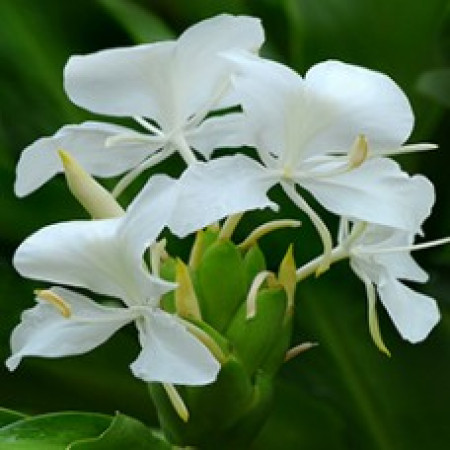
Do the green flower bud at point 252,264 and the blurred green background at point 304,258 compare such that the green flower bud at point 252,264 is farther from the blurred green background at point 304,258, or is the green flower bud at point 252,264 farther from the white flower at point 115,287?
the blurred green background at point 304,258

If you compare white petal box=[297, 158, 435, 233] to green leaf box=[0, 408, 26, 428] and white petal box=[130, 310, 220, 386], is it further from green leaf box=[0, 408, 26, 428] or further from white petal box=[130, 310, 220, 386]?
green leaf box=[0, 408, 26, 428]

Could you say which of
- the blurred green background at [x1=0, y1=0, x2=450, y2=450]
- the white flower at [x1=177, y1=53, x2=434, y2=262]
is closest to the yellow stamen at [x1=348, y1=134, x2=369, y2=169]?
the white flower at [x1=177, y1=53, x2=434, y2=262]

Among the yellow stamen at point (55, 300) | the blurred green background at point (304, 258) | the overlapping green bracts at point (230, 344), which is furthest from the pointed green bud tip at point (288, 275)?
the blurred green background at point (304, 258)

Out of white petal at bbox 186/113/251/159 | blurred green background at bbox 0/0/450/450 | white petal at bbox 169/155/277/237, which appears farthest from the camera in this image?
blurred green background at bbox 0/0/450/450

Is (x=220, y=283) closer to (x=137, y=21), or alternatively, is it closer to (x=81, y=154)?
(x=81, y=154)

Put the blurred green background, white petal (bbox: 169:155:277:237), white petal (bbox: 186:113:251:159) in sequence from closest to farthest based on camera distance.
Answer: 1. white petal (bbox: 169:155:277:237)
2. white petal (bbox: 186:113:251:159)
3. the blurred green background

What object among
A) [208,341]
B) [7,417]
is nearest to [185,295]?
[208,341]
